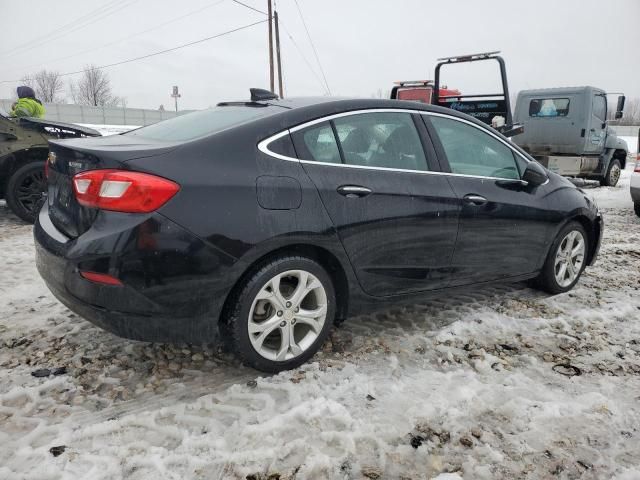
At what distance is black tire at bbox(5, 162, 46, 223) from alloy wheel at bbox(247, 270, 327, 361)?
15.5ft

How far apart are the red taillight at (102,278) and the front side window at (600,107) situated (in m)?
12.2

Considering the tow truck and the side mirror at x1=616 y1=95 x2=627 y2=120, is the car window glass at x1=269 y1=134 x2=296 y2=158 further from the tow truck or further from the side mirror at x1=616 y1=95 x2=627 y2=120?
the side mirror at x1=616 y1=95 x2=627 y2=120

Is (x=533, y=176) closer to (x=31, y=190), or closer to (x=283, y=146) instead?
(x=283, y=146)

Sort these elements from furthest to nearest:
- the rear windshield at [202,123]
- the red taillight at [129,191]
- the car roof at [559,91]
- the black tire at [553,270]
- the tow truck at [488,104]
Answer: the car roof at [559,91] < the tow truck at [488,104] < the black tire at [553,270] < the rear windshield at [202,123] < the red taillight at [129,191]

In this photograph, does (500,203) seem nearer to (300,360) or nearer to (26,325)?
(300,360)

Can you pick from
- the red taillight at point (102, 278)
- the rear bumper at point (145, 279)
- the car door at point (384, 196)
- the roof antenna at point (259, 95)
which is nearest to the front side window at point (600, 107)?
the car door at point (384, 196)

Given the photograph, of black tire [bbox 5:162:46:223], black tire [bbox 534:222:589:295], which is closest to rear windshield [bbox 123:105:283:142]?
black tire [bbox 534:222:589:295]

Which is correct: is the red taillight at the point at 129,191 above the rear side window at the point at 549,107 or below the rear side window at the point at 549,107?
below

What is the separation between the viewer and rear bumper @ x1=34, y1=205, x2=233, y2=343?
2.20m

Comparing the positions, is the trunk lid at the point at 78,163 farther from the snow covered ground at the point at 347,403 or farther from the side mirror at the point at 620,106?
the side mirror at the point at 620,106

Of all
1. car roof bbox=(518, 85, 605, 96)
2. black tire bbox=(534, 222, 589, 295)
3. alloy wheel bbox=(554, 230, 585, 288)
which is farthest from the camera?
car roof bbox=(518, 85, 605, 96)

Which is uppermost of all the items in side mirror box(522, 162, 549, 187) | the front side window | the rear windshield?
the front side window

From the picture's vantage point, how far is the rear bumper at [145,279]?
2199mm

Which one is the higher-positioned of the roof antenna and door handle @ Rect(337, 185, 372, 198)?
the roof antenna
